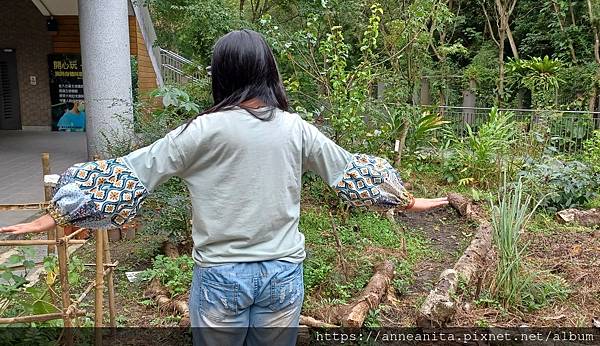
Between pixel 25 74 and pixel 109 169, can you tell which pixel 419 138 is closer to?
pixel 109 169

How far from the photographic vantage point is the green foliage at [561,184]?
617cm

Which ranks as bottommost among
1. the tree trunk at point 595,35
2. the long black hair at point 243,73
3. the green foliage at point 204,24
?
the long black hair at point 243,73

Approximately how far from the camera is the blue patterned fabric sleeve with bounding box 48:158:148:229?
5.03ft

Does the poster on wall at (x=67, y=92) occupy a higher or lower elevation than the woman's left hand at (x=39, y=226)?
higher

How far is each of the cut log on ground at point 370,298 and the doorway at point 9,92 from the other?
1173cm

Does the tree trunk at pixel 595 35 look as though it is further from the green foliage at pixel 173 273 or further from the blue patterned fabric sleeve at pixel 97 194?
the blue patterned fabric sleeve at pixel 97 194

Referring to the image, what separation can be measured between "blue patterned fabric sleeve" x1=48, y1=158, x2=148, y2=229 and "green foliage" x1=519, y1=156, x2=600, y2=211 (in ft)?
17.4

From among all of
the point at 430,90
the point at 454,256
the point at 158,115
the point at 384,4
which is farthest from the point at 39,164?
the point at 430,90

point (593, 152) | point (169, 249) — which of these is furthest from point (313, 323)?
point (593, 152)

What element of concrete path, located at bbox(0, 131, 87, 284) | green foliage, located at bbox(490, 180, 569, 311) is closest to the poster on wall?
concrete path, located at bbox(0, 131, 87, 284)

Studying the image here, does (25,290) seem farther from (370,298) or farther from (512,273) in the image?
(512,273)

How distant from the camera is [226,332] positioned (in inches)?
63.2

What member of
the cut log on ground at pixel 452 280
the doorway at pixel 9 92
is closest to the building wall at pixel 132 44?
the doorway at pixel 9 92

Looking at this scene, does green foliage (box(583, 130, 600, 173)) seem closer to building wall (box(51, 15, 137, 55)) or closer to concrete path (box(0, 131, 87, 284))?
concrete path (box(0, 131, 87, 284))
